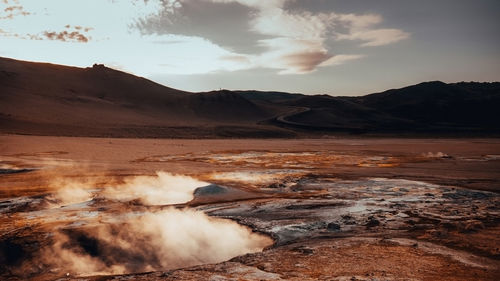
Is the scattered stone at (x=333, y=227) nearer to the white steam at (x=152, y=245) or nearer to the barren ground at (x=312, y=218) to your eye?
the barren ground at (x=312, y=218)

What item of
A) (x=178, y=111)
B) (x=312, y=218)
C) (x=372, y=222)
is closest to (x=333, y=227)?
(x=312, y=218)

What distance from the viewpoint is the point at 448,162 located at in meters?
17.9

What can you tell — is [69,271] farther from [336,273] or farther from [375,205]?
[375,205]

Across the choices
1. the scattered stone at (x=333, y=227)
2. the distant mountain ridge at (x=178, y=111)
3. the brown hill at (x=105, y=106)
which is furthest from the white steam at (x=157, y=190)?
the brown hill at (x=105, y=106)

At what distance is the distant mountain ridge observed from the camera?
138 feet

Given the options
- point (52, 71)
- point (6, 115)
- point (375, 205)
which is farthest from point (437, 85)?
point (375, 205)

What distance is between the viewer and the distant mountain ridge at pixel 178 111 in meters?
42.0

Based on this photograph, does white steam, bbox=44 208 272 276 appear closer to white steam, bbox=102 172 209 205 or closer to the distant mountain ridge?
white steam, bbox=102 172 209 205

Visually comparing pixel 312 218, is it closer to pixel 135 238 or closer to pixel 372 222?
pixel 372 222

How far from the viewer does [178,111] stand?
6328 centimetres

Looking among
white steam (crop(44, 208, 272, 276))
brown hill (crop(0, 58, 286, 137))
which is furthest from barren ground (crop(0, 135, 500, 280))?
brown hill (crop(0, 58, 286, 137))

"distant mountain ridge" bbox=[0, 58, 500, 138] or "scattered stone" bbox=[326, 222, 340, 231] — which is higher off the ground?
"distant mountain ridge" bbox=[0, 58, 500, 138]

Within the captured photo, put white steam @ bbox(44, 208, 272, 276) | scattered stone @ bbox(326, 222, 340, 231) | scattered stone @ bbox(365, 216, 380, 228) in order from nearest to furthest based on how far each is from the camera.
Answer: white steam @ bbox(44, 208, 272, 276), scattered stone @ bbox(326, 222, 340, 231), scattered stone @ bbox(365, 216, 380, 228)

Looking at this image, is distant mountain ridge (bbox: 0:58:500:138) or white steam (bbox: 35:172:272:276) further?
distant mountain ridge (bbox: 0:58:500:138)
